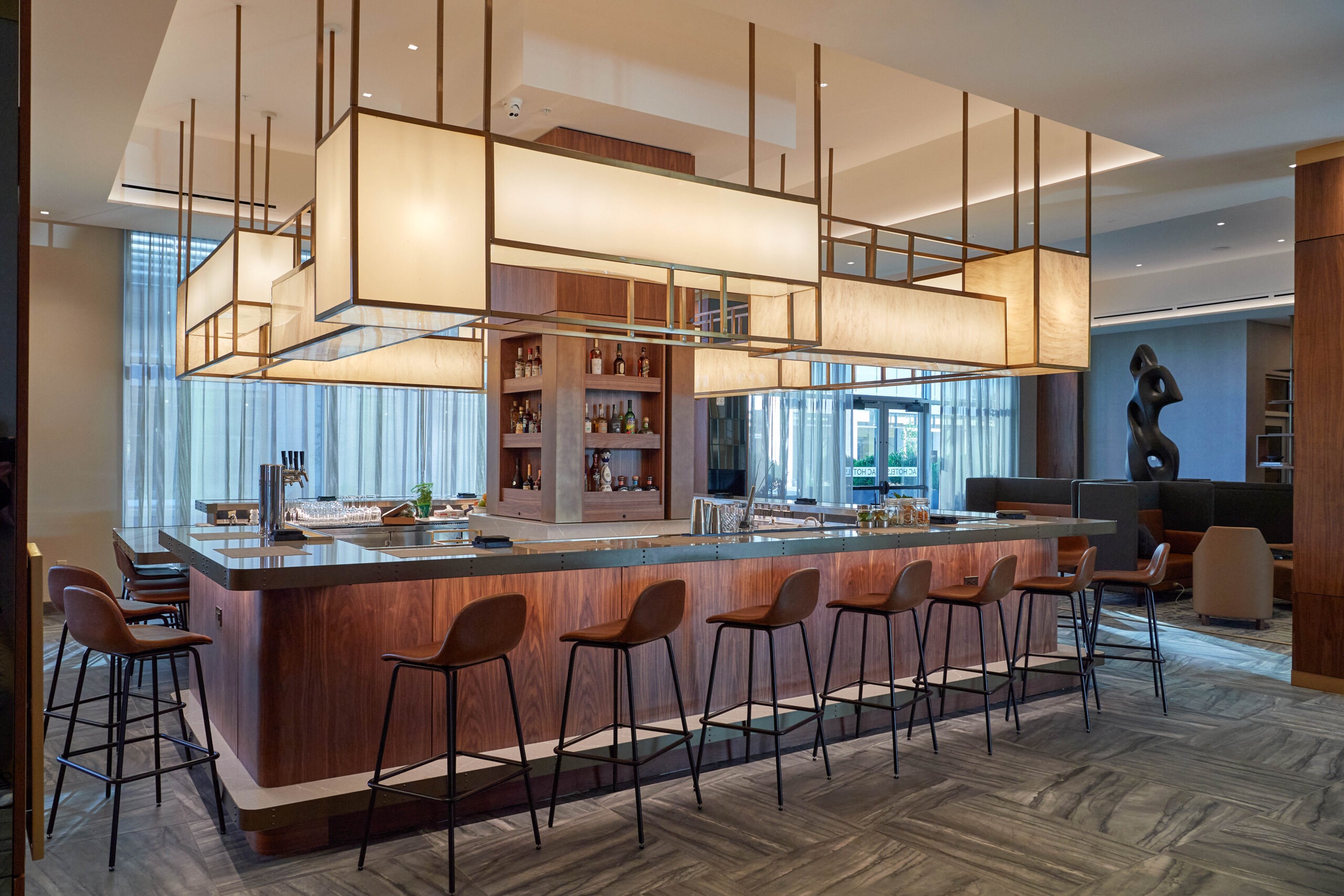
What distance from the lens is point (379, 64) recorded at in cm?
546

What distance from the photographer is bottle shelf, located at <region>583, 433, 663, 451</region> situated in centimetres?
598

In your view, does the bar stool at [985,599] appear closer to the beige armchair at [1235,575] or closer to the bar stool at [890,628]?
the bar stool at [890,628]

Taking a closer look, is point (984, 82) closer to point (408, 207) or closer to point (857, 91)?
point (857, 91)

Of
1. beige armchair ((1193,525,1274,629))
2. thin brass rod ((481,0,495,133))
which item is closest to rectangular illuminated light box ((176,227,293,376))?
thin brass rod ((481,0,495,133))

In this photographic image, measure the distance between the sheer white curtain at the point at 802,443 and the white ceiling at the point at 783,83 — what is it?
444 cm

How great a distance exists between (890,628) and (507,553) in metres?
1.91

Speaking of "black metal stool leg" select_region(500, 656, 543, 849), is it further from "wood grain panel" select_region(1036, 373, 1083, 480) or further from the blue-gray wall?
"wood grain panel" select_region(1036, 373, 1083, 480)

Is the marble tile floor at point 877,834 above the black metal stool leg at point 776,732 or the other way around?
the other way around

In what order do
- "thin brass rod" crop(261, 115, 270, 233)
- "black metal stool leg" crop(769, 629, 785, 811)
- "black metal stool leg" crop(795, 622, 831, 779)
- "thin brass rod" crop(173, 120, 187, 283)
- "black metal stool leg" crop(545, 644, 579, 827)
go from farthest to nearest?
"thin brass rod" crop(173, 120, 187, 283)
"thin brass rod" crop(261, 115, 270, 233)
"black metal stool leg" crop(795, 622, 831, 779)
"black metal stool leg" crop(769, 629, 785, 811)
"black metal stool leg" crop(545, 644, 579, 827)

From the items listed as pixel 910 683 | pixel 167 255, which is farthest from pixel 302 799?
pixel 167 255

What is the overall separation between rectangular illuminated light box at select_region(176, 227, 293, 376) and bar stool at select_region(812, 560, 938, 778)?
9.97ft

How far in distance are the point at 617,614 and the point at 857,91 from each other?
12.1 ft

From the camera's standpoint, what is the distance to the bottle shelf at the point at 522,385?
6168mm

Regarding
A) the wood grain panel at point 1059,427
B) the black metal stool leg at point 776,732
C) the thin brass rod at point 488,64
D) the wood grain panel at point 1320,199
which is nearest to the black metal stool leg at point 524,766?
the black metal stool leg at point 776,732
